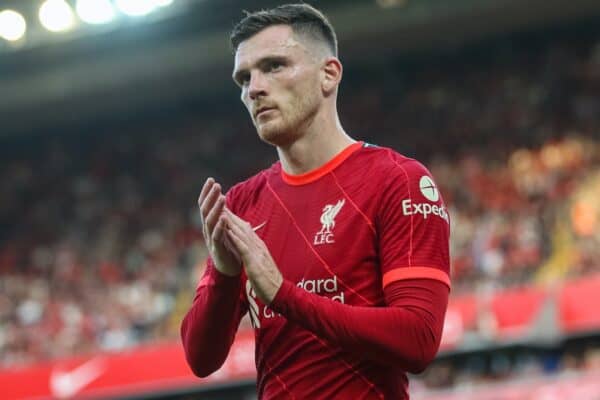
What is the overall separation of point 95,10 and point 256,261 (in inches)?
550

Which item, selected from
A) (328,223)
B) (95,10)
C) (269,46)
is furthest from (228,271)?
(95,10)

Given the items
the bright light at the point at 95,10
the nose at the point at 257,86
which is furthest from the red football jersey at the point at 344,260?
the bright light at the point at 95,10

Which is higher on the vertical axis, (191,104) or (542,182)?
(191,104)

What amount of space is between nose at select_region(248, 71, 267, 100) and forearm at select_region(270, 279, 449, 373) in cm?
53

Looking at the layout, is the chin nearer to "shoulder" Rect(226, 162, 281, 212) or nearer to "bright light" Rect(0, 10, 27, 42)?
"shoulder" Rect(226, 162, 281, 212)

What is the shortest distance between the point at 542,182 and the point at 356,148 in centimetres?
1105

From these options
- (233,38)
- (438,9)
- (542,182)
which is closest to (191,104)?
(438,9)

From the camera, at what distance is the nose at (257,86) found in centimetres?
271

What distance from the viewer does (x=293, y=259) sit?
266cm

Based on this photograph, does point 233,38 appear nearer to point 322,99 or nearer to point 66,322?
point 322,99

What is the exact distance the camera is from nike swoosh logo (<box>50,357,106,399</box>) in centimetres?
1405

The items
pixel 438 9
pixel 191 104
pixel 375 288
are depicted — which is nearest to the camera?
pixel 375 288

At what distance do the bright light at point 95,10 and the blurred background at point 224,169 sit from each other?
26mm

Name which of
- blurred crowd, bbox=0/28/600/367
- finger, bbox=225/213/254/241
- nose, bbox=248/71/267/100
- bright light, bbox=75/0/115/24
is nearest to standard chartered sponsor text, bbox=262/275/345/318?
finger, bbox=225/213/254/241
